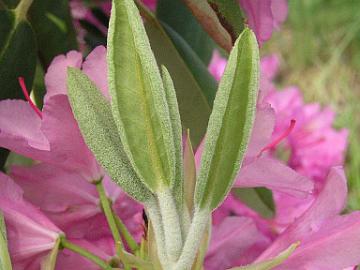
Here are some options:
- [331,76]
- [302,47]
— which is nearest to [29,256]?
→ [331,76]

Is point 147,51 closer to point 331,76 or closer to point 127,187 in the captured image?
point 127,187

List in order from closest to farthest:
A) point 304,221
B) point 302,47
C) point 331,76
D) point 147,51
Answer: point 147,51, point 304,221, point 331,76, point 302,47

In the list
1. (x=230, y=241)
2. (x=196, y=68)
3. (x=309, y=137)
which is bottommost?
(x=309, y=137)

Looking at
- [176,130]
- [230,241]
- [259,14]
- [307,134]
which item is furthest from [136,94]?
[307,134]

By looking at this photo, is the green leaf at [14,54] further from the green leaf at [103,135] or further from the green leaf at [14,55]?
the green leaf at [103,135]

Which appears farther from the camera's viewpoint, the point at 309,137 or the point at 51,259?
the point at 309,137

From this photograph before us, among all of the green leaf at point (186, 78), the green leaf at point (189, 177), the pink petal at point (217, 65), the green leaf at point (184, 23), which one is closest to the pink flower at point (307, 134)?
the pink petal at point (217, 65)

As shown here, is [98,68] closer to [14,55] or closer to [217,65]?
[14,55]
